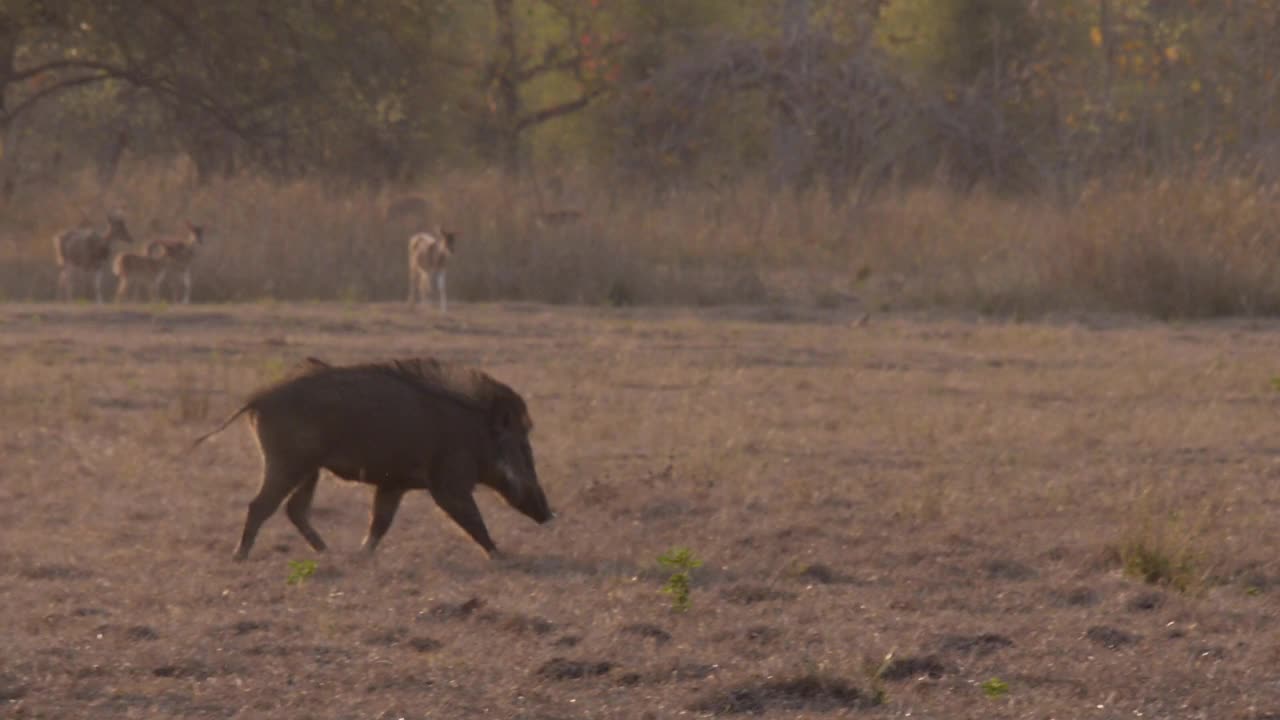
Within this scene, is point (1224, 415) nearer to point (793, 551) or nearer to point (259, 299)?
point (793, 551)

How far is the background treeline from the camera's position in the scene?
2025 cm

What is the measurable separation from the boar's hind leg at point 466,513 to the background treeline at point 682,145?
1220 cm

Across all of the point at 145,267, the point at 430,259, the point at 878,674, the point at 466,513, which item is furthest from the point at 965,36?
the point at 878,674

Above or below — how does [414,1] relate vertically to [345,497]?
above

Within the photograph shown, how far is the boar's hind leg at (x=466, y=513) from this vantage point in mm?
7648

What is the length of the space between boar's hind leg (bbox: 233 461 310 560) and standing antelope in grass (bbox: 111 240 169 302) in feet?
41.4

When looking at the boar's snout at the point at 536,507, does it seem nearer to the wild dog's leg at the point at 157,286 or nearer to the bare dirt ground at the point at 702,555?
the bare dirt ground at the point at 702,555

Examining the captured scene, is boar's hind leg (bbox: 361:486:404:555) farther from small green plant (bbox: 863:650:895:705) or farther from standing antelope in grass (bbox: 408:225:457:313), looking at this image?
standing antelope in grass (bbox: 408:225:457:313)

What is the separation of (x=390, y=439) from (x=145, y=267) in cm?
1293

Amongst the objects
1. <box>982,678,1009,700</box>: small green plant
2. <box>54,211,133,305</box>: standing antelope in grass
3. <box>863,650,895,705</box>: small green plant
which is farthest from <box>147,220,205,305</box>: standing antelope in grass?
<box>982,678,1009,700</box>: small green plant

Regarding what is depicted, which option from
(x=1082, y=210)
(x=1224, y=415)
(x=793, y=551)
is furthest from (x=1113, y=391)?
(x=1082, y=210)

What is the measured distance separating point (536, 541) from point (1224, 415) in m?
5.20

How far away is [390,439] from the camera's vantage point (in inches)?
299

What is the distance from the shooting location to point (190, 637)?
6.12 metres
